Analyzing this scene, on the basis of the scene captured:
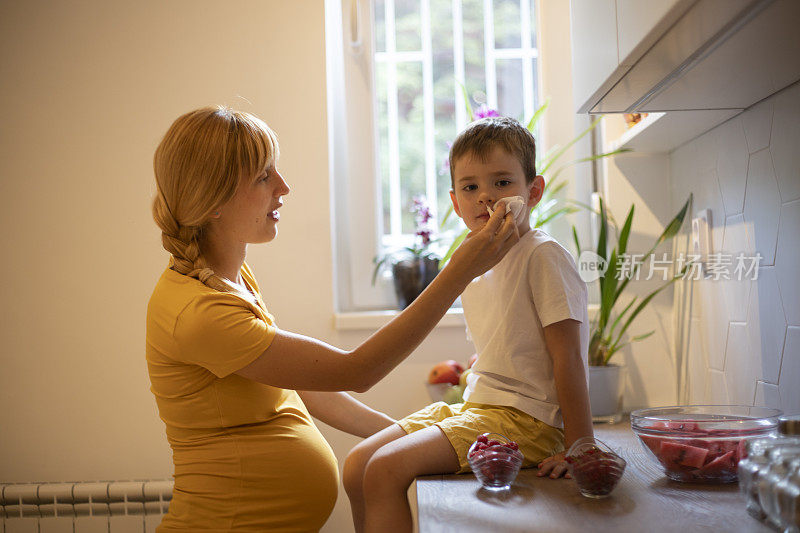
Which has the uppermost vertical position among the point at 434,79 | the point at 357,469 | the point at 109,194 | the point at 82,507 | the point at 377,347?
the point at 434,79

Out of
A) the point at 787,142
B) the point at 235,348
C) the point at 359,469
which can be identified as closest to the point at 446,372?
the point at 359,469

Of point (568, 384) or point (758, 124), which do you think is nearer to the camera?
point (568, 384)

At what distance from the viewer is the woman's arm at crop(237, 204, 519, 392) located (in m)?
1.09

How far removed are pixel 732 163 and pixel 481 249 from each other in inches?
26.9

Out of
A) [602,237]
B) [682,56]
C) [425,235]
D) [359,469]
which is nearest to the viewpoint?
[682,56]

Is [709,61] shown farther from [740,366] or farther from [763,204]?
[740,366]

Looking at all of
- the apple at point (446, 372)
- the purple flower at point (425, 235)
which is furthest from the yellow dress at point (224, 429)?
the purple flower at point (425, 235)

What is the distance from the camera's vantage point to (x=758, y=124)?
1313 millimetres

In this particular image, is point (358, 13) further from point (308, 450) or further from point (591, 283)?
point (308, 450)

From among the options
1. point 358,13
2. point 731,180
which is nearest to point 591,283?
point 731,180

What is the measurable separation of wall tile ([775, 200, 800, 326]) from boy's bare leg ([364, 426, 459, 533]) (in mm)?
645

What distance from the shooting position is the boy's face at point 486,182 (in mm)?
1256

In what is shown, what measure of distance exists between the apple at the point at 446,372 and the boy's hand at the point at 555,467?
689 millimetres

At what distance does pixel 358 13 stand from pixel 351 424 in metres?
1.23
